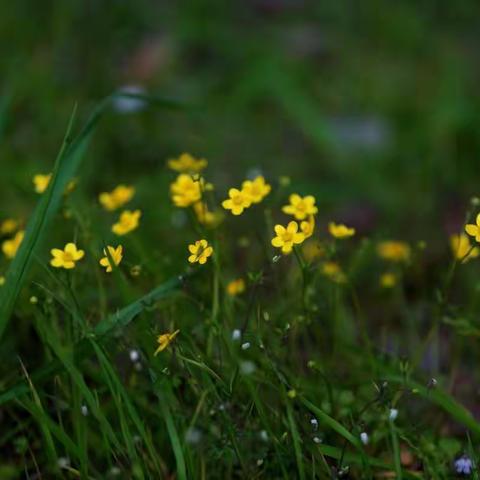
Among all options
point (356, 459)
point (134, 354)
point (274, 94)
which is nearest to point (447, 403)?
point (356, 459)

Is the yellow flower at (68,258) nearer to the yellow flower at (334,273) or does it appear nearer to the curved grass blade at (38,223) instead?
the curved grass blade at (38,223)

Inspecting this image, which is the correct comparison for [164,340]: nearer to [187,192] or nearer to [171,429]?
[171,429]

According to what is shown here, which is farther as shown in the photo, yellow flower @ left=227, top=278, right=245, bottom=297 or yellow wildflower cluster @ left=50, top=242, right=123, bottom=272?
yellow flower @ left=227, top=278, right=245, bottom=297

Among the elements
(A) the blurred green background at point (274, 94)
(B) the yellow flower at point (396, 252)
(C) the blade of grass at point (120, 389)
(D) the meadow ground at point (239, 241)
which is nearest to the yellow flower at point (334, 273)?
(D) the meadow ground at point (239, 241)

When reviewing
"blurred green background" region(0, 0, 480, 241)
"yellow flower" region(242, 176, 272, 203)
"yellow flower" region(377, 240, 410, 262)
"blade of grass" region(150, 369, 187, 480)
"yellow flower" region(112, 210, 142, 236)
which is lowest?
"blurred green background" region(0, 0, 480, 241)

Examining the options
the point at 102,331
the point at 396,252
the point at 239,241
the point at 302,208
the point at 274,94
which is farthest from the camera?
the point at 274,94

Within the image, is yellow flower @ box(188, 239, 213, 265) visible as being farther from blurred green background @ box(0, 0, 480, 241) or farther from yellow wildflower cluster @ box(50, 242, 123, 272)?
blurred green background @ box(0, 0, 480, 241)

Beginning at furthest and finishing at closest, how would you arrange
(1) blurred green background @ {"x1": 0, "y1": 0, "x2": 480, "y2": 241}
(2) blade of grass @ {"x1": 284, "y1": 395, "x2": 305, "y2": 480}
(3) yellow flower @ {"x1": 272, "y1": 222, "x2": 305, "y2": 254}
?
(1) blurred green background @ {"x1": 0, "y1": 0, "x2": 480, "y2": 241} → (3) yellow flower @ {"x1": 272, "y1": 222, "x2": 305, "y2": 254} → (2) blade of grass @ {"x1": 284, "y1": 395, "x2": 305, "y2": 480}

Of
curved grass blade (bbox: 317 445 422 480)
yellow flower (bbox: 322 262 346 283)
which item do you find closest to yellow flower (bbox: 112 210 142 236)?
yellow flower (bbox: 322 262 346 283)

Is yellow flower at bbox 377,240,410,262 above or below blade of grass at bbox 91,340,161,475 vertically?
below

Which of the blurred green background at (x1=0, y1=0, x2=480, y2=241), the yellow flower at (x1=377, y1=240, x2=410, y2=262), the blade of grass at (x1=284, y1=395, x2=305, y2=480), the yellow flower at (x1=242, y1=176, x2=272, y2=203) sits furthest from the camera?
the blurred green background at (x1=0, y1=0, x2=480, y2=241)

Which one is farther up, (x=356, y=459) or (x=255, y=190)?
(x=255, y=190)
